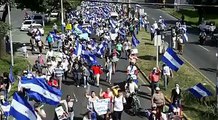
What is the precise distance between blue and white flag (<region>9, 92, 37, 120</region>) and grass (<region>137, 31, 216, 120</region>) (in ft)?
26.5

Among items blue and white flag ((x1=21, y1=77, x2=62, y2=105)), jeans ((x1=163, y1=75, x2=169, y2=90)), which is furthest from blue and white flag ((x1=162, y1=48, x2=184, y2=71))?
blue and white flag ((x1=21, y1=77, x2=62, y2=105))

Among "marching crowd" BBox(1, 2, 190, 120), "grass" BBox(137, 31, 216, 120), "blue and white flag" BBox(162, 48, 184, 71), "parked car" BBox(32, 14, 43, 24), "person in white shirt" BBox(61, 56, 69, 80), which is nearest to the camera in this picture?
"marching crowd" BBox(1, 2, 190, 120)

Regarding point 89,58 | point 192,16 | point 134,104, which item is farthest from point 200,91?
point 192,16

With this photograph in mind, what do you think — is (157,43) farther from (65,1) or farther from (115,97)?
(65,1)

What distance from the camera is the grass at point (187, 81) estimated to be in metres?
22.5

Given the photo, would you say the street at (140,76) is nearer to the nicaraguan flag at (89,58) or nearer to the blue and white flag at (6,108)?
→ the nicaraguan flag at (89,58)

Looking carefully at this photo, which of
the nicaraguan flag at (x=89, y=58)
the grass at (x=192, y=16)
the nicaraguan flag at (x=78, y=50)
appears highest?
the nicaraguan flag at (x=78, y=50)

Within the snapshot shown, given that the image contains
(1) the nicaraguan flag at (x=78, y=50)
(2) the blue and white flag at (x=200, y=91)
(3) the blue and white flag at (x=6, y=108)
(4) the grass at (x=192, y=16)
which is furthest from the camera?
(4) the grass at (x=192, y=16)

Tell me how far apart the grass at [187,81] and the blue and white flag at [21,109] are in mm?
8085

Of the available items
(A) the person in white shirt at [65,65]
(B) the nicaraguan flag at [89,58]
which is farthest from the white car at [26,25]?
(B) the nicaraguan flag at [89,58]

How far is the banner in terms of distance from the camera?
20.2m

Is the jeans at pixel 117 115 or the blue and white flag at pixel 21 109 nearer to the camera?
the blue and white flag at pixel 21 109

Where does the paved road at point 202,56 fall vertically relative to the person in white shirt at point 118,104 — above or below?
below

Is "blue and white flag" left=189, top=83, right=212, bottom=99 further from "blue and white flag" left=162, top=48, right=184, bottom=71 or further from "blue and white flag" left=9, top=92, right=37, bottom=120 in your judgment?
"blue and white flag" left=9, top=92, right=37, bottom=120
